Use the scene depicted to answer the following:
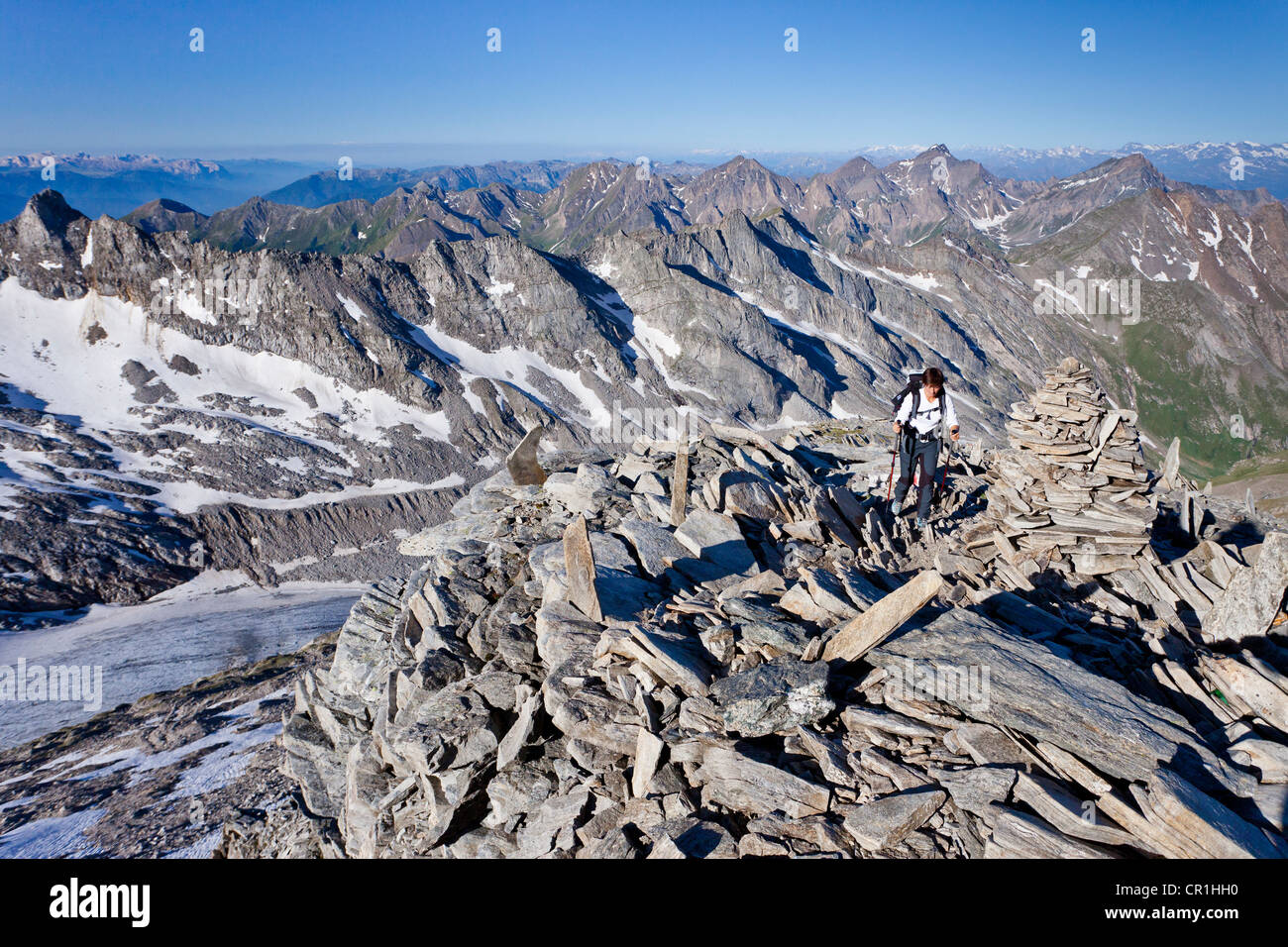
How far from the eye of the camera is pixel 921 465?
16.9m

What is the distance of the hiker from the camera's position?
15578mm

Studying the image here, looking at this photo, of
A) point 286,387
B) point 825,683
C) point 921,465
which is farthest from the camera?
point 286,387

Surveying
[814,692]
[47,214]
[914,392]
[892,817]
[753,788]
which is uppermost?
[47,214]

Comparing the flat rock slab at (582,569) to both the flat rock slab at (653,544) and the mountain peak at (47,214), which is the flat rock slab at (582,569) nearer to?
the flat rock slab at (653,544)

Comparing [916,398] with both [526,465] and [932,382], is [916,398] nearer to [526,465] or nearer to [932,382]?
[932,382]

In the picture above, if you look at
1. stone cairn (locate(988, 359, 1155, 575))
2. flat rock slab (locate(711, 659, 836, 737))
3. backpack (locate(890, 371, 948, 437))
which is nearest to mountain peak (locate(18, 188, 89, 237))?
backpack (locate(890, 371, 948, 437))

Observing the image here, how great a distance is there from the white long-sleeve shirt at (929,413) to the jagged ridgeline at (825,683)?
2898 mm

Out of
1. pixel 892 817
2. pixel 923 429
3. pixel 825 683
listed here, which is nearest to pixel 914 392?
pixel 923 429

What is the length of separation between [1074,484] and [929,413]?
182 inches

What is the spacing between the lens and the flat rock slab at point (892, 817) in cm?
733

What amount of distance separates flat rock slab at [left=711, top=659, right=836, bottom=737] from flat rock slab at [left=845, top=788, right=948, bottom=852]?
157 cm

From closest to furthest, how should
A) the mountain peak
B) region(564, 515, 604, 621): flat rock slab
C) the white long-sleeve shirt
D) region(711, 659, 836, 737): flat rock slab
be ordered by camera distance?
region(711, 659, 836, 737): flat rock slab
region(564, 515, 604, 621): flat rock slab
the white long-sleeve shirt
the mountain peak

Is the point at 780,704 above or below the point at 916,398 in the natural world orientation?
below

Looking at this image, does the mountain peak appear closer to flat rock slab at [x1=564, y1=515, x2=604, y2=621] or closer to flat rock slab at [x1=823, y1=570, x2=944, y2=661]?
flat rock slab at [x1=564, y1=515, x2=604, y2=621]
